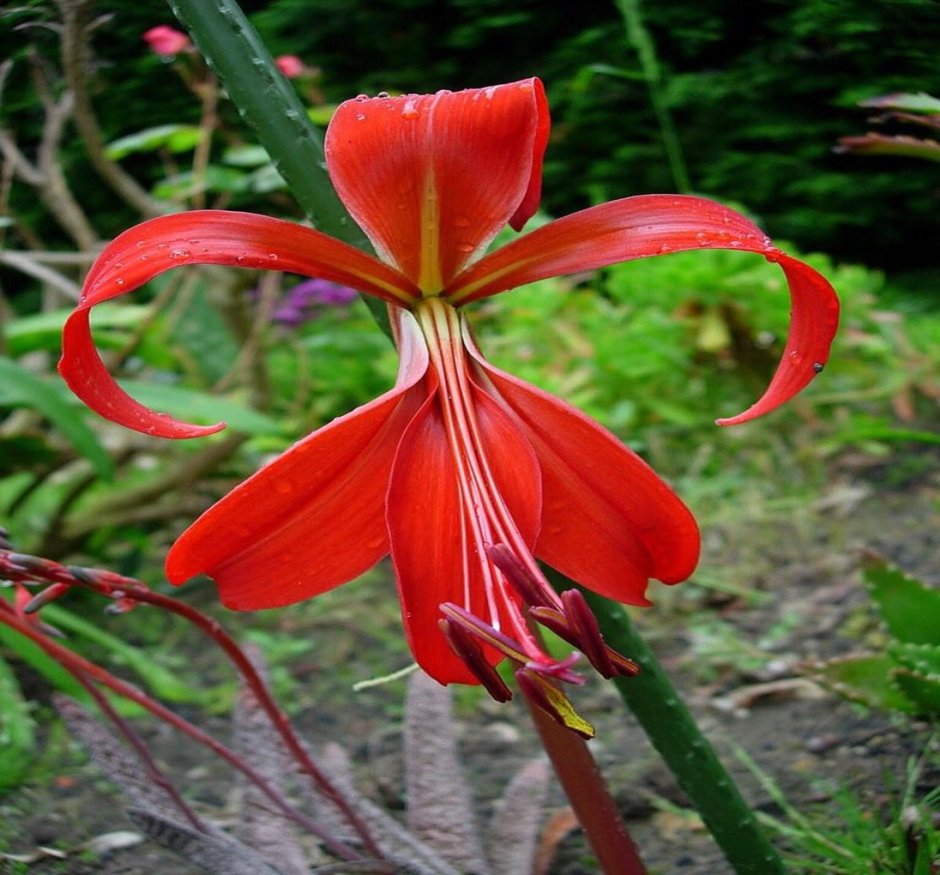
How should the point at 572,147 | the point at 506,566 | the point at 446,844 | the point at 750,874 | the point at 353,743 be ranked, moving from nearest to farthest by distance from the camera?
the point at 506,566 → the point at 750,874 → the point at 446,844 → the point at 353,743 → the point at 572,147

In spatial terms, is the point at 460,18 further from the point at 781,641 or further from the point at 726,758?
the point at 726,758

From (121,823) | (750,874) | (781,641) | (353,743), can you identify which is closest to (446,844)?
(750,874)

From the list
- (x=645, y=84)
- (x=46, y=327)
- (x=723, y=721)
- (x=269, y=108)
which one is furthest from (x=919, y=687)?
(x=645, y=84)

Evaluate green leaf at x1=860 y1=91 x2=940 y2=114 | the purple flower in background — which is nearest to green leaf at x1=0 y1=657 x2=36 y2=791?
green leaf at x1=860 y1=91 x2=940 y2=114

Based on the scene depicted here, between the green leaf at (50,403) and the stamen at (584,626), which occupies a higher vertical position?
the stamen at (584,626)

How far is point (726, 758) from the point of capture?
1.33 metres

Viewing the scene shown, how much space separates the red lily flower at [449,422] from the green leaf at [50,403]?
1147mm

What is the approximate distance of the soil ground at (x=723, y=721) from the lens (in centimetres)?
116

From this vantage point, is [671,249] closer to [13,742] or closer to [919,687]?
[919,687]

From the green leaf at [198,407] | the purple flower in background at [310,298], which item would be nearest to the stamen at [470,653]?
the green leaf at [198,407]

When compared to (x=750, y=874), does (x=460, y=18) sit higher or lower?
higher

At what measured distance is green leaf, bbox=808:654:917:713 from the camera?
105 centimetres

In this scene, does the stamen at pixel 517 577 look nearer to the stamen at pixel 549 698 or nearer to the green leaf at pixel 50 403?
the stamen at pixel 549 698

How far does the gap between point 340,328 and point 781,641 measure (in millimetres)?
1743
